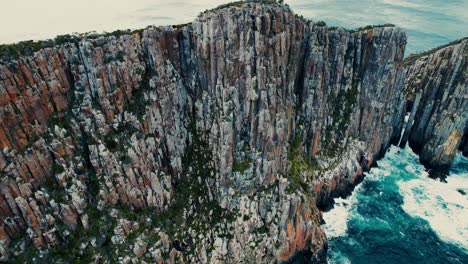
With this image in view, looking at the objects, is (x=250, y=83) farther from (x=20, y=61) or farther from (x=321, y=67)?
(x=20, y=61)

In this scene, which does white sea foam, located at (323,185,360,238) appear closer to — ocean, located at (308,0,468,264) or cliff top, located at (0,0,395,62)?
ocean, located at (308,0,468,264)

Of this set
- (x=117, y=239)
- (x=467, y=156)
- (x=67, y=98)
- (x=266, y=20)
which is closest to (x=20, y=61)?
(x=67, y=98)

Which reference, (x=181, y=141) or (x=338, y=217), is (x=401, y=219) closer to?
(x=338, y=217)

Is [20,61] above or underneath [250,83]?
above

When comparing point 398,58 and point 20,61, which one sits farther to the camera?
point 398,58

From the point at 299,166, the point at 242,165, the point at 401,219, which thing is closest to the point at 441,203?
the point at 401,219

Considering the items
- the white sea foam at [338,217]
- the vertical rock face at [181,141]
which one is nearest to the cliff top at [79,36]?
the vertical rock face at [181,141]

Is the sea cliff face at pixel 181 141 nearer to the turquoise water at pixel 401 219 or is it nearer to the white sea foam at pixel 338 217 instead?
the white sea foam at pixel 338 217
